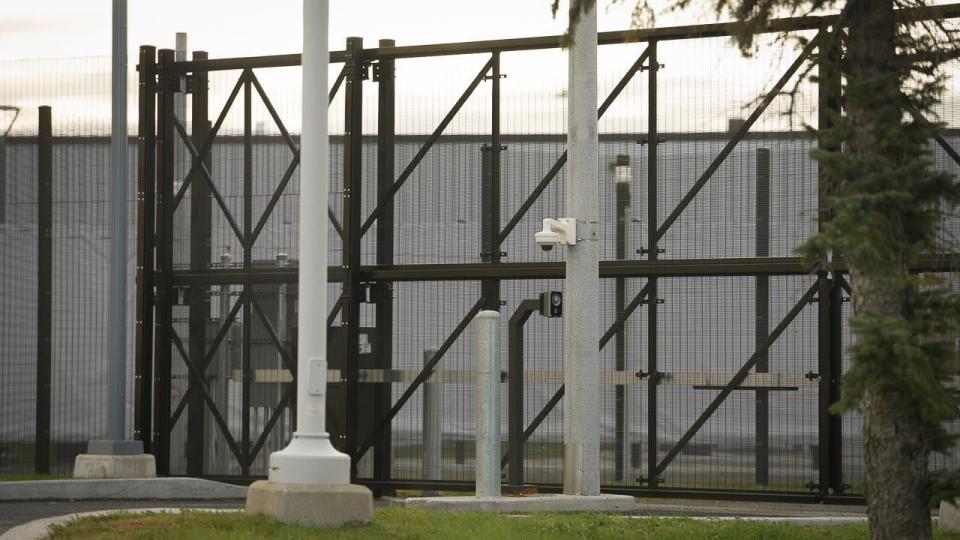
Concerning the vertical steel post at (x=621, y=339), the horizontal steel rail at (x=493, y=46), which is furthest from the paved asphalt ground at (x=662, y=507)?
the horizontal steel rail at (x=493, y=46)

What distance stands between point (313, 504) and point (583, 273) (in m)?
5.50

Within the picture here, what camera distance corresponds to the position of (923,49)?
10781 mm

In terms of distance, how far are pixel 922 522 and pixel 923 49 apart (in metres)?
3.26

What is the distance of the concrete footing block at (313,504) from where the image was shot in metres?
10.6

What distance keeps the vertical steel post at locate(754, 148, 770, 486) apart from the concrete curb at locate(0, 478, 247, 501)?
5800 millimetres

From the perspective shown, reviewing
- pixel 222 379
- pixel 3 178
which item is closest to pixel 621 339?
pixel 222 379

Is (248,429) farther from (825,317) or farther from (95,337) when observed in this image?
(825,317)

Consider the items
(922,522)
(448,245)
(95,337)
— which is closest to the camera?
(922,522)

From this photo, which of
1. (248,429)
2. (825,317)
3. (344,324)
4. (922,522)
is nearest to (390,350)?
(344,324)

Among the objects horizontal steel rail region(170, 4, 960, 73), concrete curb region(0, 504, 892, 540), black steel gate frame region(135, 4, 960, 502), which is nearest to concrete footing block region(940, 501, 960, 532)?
concrete curb region(0, 504, 892, 540)

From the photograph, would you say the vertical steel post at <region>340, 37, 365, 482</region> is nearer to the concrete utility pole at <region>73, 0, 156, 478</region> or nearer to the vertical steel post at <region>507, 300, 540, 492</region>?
the concrete utility pole at <region>73, 0, 156, 478</region>

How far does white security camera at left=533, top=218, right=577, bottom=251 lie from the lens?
594 inches

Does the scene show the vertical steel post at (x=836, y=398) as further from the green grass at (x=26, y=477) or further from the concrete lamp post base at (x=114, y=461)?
the green grass at (x=26, y=477)

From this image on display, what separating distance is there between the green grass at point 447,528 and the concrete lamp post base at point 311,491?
0.35 feet
